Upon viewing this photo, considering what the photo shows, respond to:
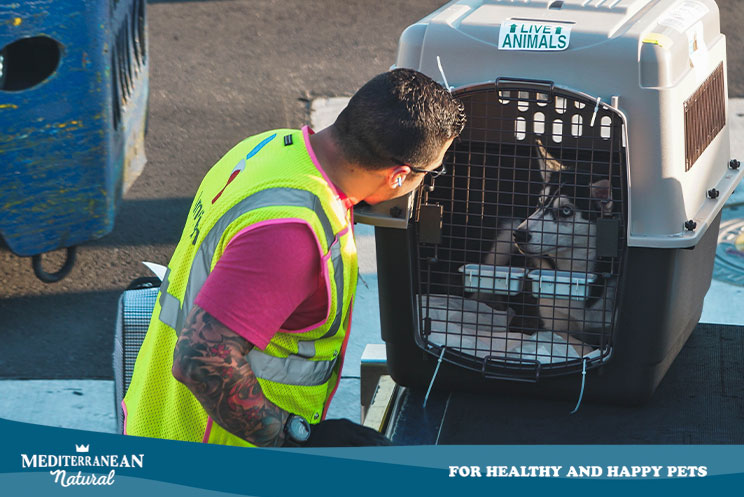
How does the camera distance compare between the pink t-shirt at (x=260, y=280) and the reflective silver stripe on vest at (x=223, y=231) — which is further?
the reflective silver stripe on vest at (x=223, y=231)

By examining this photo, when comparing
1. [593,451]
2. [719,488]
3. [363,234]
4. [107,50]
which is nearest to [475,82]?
[593,451]

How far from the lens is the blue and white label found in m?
2.35

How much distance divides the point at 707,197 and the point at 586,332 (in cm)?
49

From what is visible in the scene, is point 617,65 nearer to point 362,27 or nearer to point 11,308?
point 11,308

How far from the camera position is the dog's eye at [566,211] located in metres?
2.51

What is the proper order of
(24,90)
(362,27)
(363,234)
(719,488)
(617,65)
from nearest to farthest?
(719,488)
(617,65)
(24,90)
(363,234)
(362,27)

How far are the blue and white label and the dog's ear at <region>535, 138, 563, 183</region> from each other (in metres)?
0.26

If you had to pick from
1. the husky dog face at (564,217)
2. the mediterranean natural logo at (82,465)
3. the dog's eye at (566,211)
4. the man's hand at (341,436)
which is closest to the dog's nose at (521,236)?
the husky dog face at (564,217)

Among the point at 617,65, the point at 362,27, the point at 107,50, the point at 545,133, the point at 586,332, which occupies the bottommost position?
the point at 362,27

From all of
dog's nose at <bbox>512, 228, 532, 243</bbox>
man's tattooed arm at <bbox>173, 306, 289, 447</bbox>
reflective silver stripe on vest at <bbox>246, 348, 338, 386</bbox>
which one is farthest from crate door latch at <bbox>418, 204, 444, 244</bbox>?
man's tattooed arm at <bbox>173, 306, 289, 447</bbox>

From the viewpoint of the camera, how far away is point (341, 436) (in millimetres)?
2043

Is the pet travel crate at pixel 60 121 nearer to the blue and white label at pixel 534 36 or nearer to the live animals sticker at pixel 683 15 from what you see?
the blue and white label at pixel 534 36

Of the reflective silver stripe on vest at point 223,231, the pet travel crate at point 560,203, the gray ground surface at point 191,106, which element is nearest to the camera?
the reflective silver stripe on vest at point 223,231

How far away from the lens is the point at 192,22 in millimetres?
7855
